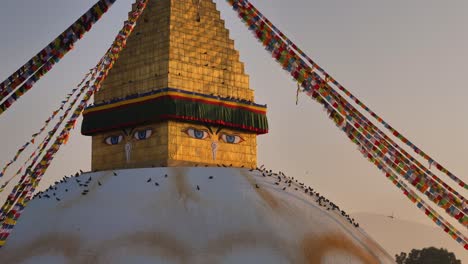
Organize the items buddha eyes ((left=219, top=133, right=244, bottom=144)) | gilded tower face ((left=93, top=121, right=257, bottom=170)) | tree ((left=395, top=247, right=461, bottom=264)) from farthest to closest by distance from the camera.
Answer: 1. tree ((left=395, top=247, right=461, bottom=264))
2. buddha eyes ((left=219, top=133, right=244, bottom=144))
3. gilded tower face ((left=93, top=121, right=257, bottom=170))

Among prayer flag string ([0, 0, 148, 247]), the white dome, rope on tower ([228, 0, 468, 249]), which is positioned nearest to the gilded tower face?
the white dome

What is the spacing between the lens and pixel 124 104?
559 inches

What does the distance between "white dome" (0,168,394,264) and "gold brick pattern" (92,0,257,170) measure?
1176 millimetres

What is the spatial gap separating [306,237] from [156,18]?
619 cm

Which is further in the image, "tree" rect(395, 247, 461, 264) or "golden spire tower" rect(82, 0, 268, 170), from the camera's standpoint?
"tree" rect(395, 247, 461, 264)

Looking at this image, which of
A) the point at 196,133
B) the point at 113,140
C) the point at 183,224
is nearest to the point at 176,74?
the point at 196,133

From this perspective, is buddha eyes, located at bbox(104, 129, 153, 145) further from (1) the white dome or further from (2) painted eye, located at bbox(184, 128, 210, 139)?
(1) the white dome

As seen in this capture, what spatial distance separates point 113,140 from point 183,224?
4398 mm

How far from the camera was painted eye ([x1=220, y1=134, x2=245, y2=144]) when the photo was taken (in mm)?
14328

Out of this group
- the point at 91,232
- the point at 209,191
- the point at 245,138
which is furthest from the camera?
the point at 245,138

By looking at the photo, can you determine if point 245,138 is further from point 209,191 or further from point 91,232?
point 91,232

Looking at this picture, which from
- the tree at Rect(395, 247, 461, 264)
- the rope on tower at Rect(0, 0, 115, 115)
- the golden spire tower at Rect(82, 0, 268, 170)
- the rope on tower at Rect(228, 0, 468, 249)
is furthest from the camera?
the tree at Rect(395, 247, 461, 264)

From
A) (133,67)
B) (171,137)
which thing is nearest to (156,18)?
(133,67)

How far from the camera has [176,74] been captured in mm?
13805
